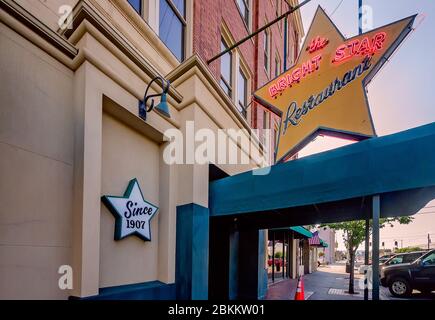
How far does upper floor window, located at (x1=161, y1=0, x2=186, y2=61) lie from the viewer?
6.43 metres

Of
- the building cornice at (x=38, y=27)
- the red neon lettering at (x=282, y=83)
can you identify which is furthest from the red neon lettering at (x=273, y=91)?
the building cornice at (x=38, y=27)

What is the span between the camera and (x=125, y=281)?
4480 millimetres

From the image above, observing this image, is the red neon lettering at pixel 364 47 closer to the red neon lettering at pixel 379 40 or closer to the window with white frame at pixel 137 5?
the red neon lettering at pixel 379 40

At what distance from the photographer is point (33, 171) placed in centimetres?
345

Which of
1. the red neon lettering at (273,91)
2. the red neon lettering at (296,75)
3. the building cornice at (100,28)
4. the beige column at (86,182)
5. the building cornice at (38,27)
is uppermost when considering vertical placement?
the red neon lettering at (296,75)

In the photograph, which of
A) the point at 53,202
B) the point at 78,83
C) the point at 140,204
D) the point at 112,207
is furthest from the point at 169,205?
the point at 78,83

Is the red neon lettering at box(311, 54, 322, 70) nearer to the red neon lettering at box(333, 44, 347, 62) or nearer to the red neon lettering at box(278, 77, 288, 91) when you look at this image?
the red neon lettering at box(333, 44, 347, 62)

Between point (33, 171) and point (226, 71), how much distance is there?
7305mm

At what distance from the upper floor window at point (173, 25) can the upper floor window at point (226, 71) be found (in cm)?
227

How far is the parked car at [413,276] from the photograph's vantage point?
11141 mm

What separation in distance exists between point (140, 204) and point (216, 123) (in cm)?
302

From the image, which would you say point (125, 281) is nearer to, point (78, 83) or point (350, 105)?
point (78, 83)

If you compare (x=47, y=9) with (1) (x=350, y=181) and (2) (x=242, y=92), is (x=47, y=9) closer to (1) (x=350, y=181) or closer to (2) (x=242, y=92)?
(1) (x=350, y=181)

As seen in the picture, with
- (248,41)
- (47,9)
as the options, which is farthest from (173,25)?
(248,41)
